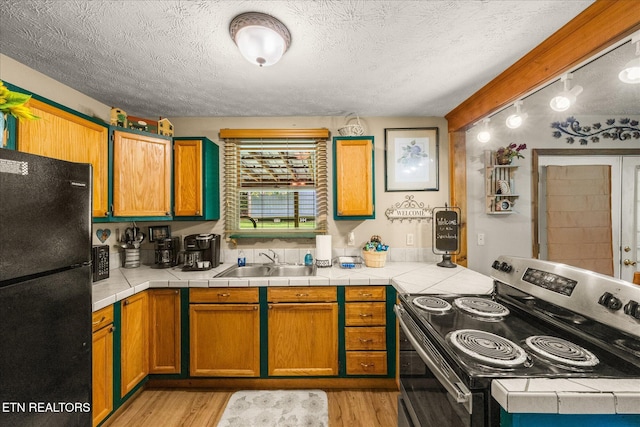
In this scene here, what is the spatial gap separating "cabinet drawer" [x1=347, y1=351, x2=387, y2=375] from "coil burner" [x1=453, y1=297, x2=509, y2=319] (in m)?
0.92

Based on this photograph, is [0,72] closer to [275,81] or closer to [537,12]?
[275,81]

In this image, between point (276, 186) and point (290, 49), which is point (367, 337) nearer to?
point (276, 186)

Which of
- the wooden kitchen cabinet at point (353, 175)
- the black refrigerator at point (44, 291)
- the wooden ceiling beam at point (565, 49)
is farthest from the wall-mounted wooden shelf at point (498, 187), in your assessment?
the black refrigerator at point (44, 291)

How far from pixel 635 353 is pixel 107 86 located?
3272 millimetres

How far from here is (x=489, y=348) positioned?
3.17ft

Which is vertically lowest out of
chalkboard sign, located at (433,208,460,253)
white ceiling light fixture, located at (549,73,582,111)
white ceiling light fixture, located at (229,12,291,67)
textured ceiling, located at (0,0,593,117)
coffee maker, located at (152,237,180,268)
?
coffee maker, located at (152,237,180,268)

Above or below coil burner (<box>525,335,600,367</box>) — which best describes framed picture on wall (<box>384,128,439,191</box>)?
above

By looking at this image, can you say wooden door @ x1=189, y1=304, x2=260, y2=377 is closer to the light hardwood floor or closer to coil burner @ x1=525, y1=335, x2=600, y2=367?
the light hardwood floor

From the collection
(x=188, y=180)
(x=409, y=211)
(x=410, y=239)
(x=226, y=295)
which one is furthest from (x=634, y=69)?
(x=188, y=180)

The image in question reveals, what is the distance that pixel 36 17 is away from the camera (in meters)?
1.31

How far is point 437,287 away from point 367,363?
0.85 meters

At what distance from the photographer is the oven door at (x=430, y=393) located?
0.82m

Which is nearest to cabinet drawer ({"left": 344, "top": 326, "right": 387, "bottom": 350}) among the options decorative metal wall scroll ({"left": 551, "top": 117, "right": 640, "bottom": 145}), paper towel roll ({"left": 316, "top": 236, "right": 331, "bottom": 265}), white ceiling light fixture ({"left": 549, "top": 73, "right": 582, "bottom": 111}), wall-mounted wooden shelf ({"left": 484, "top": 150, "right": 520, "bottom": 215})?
paper towel roll ({"left": 316, "top": 236, "right": 331, "bottom": 265})

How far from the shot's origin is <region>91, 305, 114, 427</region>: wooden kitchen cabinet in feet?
5.15
